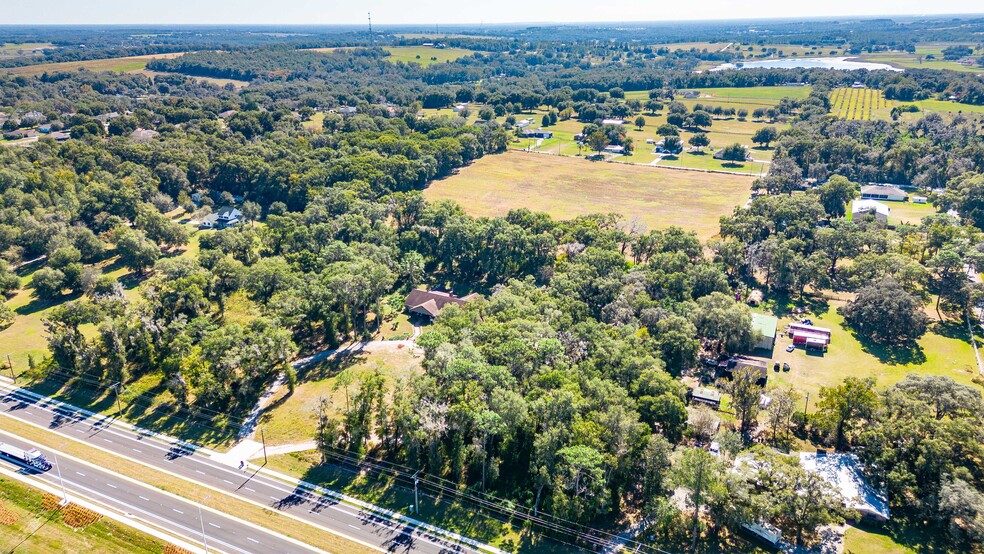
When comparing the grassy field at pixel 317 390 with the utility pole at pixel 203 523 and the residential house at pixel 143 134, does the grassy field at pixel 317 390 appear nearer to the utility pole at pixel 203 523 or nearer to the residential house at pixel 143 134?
the utility pole at pixel 203 523

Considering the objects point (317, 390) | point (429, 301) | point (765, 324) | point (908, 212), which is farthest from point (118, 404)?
Result: point (908, 212)

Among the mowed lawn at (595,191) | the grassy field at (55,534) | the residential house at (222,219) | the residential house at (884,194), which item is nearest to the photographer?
the grassy field at (55,534)

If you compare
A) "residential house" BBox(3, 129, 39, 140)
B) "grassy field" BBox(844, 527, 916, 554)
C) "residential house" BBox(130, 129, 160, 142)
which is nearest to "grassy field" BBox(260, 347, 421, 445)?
"grassy field" BBox(844, 527, 916, 554)

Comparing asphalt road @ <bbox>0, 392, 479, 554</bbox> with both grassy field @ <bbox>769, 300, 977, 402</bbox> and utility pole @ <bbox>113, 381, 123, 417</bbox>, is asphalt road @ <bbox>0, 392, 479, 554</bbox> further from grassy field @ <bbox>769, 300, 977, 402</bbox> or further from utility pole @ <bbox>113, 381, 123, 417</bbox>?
grassy field @ <bbox>769, 300, 977, 402</bbox>

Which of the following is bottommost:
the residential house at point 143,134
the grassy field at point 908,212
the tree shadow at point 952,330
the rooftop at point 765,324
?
the tree shadow at point 952,330

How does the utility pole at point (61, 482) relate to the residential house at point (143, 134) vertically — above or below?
below

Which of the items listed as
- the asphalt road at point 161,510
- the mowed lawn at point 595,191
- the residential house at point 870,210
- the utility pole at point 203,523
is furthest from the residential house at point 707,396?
the residential house at point 870,210

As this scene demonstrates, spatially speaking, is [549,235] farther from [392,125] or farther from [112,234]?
[392,125]
